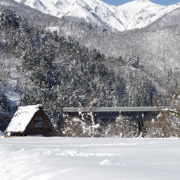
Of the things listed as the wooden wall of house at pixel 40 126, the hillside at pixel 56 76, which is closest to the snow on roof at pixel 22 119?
the wooden wall of house at pixel 40 126

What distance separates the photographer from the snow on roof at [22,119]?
47062 millimetres

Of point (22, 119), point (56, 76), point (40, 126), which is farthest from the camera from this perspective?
point (56, 76)

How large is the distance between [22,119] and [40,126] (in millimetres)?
2896

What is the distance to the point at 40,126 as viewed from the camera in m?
48.3

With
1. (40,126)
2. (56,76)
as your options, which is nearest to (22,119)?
(40,126)

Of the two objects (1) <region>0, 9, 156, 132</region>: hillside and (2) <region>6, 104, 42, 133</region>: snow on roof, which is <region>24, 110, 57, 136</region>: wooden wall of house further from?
(1) <region>0, 9, 156, 132</region>: hillside

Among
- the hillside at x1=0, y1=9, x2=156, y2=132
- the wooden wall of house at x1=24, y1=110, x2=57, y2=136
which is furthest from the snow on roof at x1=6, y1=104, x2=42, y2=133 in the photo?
the hillside at x1=0, y1=9, x2=156, y2=132

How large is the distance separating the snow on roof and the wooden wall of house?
673mm

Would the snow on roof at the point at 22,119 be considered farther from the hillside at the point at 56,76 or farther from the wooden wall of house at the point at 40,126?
the hillside at the point at 56,76

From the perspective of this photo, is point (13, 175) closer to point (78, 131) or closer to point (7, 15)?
point (78, 131)

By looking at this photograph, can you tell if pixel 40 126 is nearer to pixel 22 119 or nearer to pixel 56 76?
pixel 22 119

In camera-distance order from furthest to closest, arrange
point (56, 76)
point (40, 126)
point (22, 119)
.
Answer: point (56, 76), point (22, 119), point (40, 126)

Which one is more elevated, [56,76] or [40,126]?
[56,76]

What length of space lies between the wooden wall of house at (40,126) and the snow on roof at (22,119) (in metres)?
0.67
